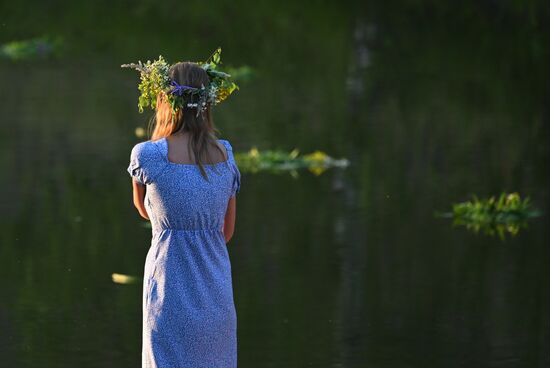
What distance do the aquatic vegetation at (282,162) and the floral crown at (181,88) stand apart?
32.1ft

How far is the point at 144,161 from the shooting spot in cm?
641

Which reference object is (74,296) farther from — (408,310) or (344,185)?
(344,185)

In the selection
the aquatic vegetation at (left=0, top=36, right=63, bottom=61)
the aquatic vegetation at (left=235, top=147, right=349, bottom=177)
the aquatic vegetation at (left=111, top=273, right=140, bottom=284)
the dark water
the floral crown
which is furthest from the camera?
the aquatic vegetation at (left=0, top=36, right=63, bottom=61)

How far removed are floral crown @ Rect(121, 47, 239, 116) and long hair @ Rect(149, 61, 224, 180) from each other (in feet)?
0.08

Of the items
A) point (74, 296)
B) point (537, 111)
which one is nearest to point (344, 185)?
point (74, 296)

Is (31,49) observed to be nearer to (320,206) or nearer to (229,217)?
(320,206)

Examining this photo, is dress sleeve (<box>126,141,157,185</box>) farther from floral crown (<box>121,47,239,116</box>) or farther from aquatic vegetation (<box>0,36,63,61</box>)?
aquatic vegetation (<box>0,36,63,61</box>)

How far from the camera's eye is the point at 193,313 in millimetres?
6488

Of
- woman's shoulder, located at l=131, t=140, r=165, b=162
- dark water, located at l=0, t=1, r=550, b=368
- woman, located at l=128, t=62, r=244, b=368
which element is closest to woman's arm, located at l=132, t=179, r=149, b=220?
woman, located at l=128, t=62, r=244, b=368

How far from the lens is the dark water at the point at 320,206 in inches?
387

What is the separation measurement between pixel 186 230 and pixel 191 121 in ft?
1.48

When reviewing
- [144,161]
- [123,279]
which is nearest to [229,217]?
[144,161]

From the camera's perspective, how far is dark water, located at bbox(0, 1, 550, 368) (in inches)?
387

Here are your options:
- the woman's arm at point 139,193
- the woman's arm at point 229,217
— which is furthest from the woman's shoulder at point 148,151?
the woman's arm at point 229,217
